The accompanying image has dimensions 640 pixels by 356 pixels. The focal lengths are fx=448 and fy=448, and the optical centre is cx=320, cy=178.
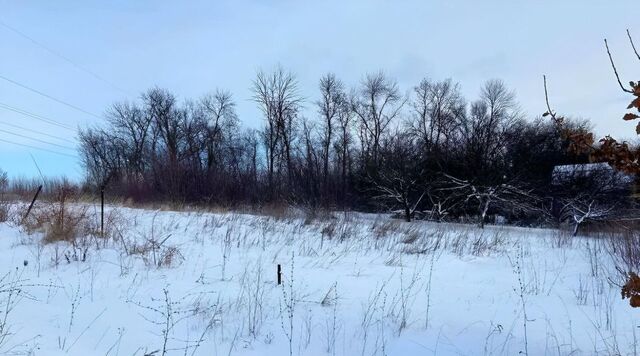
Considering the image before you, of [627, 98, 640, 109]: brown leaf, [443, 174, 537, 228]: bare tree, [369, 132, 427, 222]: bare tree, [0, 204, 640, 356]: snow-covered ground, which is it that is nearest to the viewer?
[627, 98, 640, 109]: brown leaf

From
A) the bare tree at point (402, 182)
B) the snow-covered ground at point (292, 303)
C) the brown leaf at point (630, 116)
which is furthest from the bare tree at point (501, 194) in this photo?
the brown leaf at point (630, 116)

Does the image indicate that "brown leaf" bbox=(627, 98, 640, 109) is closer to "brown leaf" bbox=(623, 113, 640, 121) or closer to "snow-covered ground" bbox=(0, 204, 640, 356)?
"brown leaf" bbox=(623, 113, 640, 121)

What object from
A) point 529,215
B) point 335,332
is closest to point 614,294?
point 335,332

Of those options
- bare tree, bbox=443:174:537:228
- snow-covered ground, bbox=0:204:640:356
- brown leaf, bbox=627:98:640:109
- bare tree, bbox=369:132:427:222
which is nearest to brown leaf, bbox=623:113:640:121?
brown leaf, bbox=627:98:640:109

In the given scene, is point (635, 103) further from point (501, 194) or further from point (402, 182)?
point (402, 182)

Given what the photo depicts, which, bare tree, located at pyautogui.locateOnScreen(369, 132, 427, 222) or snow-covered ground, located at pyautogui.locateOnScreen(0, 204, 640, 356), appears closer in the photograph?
snow-covered ground, located at pyautogui.locateOnScreen(0, 204, 640, 356)

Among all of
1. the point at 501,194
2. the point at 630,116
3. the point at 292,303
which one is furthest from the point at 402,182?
the point at 630,116

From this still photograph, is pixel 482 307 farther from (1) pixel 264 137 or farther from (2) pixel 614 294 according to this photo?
(1) pixel 264 137

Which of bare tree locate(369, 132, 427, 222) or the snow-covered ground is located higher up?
bare tree locate(369, 132, 427, 222)

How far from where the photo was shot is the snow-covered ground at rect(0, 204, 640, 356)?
415 centimetres

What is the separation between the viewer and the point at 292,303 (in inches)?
206

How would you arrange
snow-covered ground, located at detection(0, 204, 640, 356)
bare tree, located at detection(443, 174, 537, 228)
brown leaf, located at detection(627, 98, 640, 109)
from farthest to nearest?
bare tree, located at detection(443, 174, 537, 228) → snow-covered ground, located at detection(0, 204, 640, 356) → brown leaf, located at detection(627, 98, 640, 109)

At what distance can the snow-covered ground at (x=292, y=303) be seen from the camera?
4.15 m

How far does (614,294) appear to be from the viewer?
6.13 m
